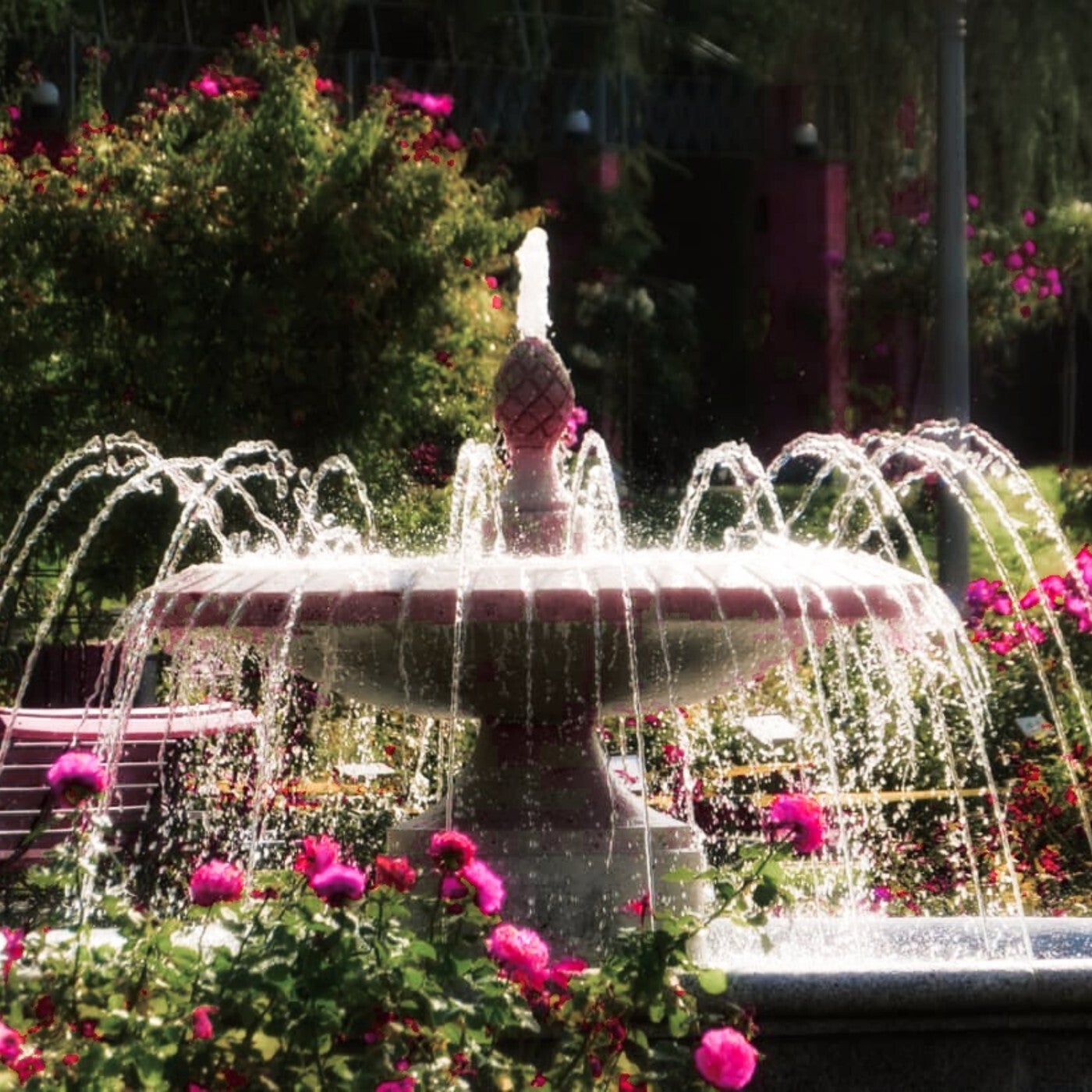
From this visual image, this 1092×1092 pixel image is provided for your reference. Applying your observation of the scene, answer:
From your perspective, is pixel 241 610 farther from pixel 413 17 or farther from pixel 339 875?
pixel 413 17

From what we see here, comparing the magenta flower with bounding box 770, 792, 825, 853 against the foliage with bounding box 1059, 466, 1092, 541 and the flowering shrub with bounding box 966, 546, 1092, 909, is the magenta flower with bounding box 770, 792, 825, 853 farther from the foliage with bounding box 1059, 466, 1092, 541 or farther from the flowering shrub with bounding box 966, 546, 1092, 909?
the foliage with bounding box 1059, 466, 1092, 541

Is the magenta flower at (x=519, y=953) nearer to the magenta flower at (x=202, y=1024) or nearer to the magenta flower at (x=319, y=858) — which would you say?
the magenta flower at (x=319, y=858)

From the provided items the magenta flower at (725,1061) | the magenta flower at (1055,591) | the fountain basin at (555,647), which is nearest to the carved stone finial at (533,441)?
the fountain basin at (555,647)

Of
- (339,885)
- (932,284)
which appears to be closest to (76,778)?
(339,885)

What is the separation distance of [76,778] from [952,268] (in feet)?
27.9

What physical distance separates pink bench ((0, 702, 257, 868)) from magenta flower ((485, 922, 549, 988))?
12.7ft

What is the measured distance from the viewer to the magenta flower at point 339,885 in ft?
13.1

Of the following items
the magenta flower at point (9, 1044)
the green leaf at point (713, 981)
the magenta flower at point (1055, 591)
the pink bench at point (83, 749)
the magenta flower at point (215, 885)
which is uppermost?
the magenta flower at point (1055, 591)

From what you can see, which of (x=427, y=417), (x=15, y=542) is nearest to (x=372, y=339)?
(x=427, y=417)

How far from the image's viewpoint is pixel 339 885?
13.0 ft

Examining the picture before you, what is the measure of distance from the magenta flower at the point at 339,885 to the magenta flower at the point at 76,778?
43 centimetres

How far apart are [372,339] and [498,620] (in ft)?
25.6

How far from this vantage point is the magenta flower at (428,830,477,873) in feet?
13.7

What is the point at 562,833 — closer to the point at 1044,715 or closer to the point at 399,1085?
the point at 399,1085
